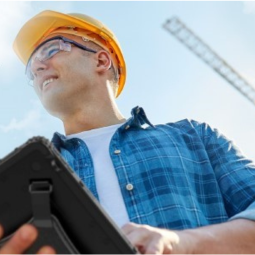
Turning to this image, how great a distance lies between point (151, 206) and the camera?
3127 mm

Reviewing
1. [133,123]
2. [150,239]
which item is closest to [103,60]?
[133,123]

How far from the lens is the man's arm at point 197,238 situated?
6.59ft

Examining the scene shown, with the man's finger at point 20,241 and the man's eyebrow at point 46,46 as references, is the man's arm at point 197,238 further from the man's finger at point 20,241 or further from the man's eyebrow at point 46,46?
the man's eyebrow at point 46,46

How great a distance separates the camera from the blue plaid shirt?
10.2 feet

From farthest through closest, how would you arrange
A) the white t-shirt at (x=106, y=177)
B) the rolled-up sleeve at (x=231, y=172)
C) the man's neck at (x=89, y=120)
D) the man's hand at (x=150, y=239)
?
the man's neck at (x=89, y=120), the rolled-up sleeve at (x=231, y=172), the white t-shirt at (x=106, y=177), the man's hand at (x=150, y=239)

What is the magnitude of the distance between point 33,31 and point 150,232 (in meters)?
3.55

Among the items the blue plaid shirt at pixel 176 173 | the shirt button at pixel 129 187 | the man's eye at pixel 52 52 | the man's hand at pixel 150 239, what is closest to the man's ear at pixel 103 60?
the man's eye at pixel 52 52

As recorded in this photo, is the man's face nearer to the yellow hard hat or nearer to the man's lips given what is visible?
the man's lips

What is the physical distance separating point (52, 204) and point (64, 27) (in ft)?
11.1

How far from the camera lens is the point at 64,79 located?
4.40 meters

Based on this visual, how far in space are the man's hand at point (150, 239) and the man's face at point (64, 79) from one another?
2.31 meters

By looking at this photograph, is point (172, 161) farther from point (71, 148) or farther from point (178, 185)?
point (71, 148)

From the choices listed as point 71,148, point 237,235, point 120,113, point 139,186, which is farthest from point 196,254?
point 120,113

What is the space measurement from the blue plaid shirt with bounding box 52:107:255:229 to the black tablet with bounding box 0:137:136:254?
121cm
